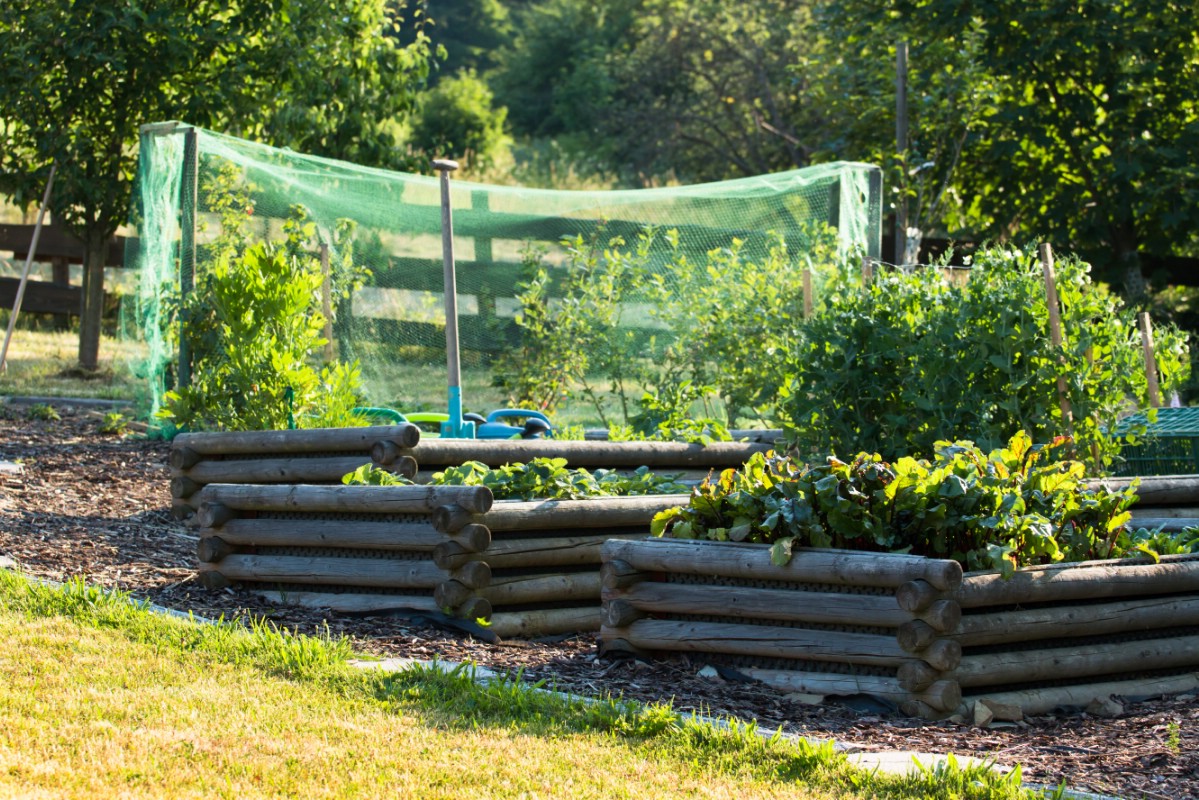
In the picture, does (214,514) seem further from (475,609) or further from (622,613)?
(622,613)

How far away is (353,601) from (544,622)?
80 centimetres

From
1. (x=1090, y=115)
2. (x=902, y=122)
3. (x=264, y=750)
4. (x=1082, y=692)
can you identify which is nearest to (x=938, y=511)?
(x=1082, y=692)

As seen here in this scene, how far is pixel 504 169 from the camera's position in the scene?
26.3m

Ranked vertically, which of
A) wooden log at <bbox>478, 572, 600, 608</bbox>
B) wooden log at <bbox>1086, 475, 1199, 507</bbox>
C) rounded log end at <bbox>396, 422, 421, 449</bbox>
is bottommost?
wooden log at <bbox>478, 572, 600, 608</bbox>

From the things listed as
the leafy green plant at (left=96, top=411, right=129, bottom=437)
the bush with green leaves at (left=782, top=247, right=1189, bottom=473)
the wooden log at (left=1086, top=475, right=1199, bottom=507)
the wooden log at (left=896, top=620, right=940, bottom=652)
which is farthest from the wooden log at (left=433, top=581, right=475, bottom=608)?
the leafy green plant at (left=96, top=411, right=129, bottom=437)

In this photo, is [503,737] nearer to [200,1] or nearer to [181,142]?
[181,142]

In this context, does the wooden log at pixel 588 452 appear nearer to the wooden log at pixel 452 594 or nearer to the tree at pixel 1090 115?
the wooden log at pixel 452 594

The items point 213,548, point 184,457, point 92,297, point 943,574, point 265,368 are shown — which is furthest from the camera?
point 92,297

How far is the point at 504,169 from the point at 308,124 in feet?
A: 41.2

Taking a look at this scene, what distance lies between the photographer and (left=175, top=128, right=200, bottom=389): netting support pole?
31.7ft

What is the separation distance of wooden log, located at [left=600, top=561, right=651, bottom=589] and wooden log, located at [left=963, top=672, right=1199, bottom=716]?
1.22 meters

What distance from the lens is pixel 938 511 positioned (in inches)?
179

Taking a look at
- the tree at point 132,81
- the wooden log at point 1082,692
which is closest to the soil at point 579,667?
the wooden log at point 1082,692

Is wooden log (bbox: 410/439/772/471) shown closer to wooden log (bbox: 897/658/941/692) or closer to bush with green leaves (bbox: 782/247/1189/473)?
bush with green leaves (bbox: 782/247/1189/473)
